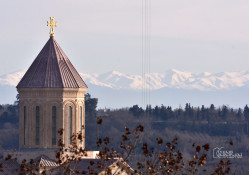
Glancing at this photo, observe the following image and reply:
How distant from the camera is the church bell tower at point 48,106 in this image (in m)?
56.4

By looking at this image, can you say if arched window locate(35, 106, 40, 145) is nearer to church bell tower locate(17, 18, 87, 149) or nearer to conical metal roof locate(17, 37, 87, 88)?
church bell tower locate(17, 18, 87, 149)

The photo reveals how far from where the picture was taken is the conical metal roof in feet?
186

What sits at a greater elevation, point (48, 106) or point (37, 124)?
point (48, 106)

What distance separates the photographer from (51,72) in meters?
57.3

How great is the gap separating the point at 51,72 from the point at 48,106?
2.06 metres

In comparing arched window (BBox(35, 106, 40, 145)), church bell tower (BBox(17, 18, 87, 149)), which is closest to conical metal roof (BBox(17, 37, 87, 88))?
church bell tower (BBox(17, 18, 87, 149))

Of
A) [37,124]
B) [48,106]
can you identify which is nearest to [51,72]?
[48,106]

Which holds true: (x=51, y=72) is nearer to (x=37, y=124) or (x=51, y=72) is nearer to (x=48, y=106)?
(x=48, y=106)

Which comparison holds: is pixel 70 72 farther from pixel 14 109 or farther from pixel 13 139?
pixel 14 109

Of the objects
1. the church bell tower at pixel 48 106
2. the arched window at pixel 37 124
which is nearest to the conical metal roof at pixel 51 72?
the church bell tower at pixel 48 106

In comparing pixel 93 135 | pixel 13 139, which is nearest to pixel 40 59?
pixel 93 135

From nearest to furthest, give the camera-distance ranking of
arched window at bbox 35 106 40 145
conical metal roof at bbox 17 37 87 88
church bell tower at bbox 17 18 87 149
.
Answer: church bell tower at bbox 17 18 87 149 → arched window at bbox 35 106 40 145 → conical metal roof at bbox 17 37 87 88

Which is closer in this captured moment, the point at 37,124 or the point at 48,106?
the point at 48,106

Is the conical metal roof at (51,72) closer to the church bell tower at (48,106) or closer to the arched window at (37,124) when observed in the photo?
the church bell tower at (48,106)
